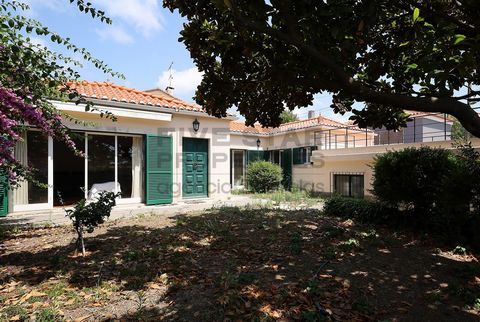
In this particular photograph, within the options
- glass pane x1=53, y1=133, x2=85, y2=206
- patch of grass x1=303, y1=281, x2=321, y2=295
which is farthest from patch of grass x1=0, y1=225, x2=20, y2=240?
patch of grass x1=303, y1=281, x2=321, y2=295

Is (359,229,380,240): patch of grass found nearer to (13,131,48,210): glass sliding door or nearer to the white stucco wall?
the white stucco wall

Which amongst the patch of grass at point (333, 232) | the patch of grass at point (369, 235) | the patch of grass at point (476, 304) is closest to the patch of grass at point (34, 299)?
the patch of grass at point (333, 232)

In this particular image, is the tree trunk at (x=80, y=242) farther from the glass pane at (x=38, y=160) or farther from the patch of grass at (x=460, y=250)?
the patch of grass at (x=460, y=250)

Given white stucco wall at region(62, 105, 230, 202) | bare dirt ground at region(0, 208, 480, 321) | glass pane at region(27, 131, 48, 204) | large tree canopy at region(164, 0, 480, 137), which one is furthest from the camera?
white stucco wall at region(62, 105, 230, 202)

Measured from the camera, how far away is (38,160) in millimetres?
8586

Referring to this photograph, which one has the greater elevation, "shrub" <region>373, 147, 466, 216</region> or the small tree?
"shrub" <region>373, 147, 466, 216</region>

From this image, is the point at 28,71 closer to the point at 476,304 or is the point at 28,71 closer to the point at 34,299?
the point at 34,299

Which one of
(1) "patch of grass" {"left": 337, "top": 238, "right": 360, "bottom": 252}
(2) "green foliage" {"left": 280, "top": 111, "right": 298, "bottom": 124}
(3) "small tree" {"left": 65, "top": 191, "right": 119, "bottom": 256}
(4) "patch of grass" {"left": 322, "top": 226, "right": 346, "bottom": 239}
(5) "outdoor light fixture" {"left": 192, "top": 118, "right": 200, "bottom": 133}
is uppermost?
(2) "green foliage" {"left": 280, "top": 111, "right": 298, "bottom": 124}

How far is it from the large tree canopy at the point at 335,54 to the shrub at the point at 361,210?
243 centimetres

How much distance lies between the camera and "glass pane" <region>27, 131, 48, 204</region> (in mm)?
8473

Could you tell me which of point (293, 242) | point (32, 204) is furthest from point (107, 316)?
point (32, 204)

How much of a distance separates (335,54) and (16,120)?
486cm

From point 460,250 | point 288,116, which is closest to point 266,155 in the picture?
point 460,250

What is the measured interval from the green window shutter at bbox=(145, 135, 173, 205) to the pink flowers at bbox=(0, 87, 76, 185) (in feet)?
15.9
